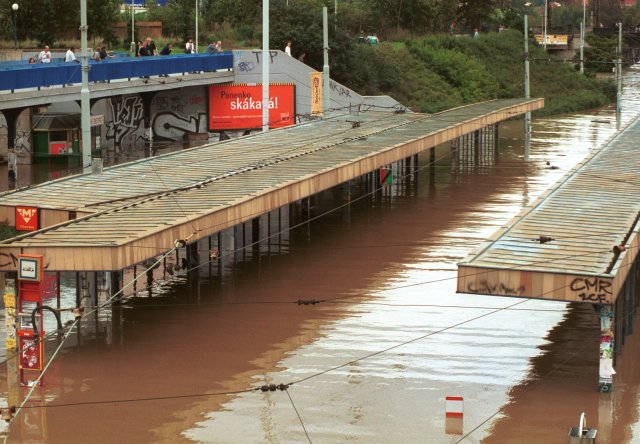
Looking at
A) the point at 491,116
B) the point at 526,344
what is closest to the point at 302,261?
the point at 526,344

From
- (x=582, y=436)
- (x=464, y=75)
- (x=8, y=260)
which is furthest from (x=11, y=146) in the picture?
(x=464, y=75)

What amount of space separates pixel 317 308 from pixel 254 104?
36.6 meters

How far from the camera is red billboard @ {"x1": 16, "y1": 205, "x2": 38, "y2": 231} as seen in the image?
29094mm

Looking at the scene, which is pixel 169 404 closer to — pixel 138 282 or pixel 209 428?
pixel 209 428

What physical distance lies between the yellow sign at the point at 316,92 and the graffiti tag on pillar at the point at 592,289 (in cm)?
4028

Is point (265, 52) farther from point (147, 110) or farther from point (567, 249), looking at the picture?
point (567, 249)

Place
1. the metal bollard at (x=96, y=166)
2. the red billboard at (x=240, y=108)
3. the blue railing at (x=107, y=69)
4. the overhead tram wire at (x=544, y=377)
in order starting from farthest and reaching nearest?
the red billboard at (x=240, y=108)
the blue railing at (x=107, y=69)
the metal bollard at (x=96, y=166)
the overhead tram wire at (x=544, y=377)

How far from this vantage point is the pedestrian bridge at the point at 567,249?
2292 centimetres

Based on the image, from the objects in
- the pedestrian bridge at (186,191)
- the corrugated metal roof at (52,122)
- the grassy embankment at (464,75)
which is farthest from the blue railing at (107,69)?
the grassy embankment at (464,75)

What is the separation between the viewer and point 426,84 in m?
90.8

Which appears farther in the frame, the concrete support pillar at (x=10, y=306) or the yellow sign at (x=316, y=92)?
the yellow sign at (x=316, y=92)

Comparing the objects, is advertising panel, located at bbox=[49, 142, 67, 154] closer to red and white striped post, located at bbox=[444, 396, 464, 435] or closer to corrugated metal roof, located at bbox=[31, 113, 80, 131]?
corrugated metal roof, located at bbox=[31, 113, 80, 131]

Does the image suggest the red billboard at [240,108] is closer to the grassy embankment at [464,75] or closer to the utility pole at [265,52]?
the grassy embankment at [464,75]

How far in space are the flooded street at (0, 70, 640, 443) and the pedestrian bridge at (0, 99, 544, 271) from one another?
7.13ft
